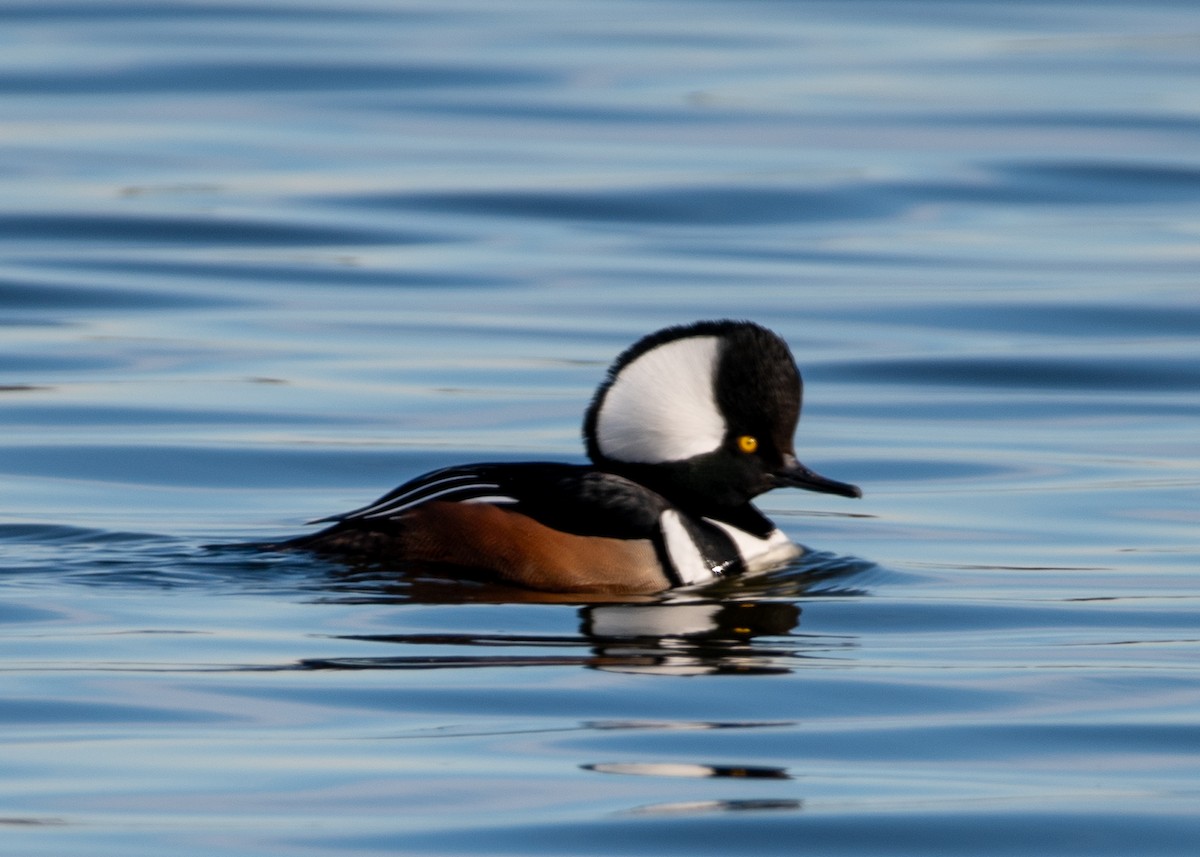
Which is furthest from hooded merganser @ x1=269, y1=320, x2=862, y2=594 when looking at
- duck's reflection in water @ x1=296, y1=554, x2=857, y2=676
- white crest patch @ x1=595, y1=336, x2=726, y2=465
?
duck's reflection in water @ x1=296, y1=554, x2=857, y2=676

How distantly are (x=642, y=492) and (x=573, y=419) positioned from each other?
3299 millimetres

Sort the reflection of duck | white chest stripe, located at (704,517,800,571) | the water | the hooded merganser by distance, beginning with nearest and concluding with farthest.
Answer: the water
the reflection of duck
the hooded merganser
white chest stripe, located at (704,517,800,571)

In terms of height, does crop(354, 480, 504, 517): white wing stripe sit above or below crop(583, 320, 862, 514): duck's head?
below

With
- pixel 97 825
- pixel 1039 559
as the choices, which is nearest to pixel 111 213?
pixel 1039 559

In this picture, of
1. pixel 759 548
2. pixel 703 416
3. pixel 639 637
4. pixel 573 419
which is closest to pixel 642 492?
pixel 703 416

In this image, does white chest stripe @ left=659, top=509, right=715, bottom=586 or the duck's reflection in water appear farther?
white chest stripe @ left=659, top=509, right=715, bottom=586

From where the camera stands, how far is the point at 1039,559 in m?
8.14

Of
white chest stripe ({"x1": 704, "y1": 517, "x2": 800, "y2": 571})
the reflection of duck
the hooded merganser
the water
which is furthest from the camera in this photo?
white chest stripe ({"x1": 704, "y1": 517, "x2": 800, "y2": 571})

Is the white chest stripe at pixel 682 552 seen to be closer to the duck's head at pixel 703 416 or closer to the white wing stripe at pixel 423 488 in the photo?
the duck's head at pixel 703 416

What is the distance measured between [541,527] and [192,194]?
991 centimetres

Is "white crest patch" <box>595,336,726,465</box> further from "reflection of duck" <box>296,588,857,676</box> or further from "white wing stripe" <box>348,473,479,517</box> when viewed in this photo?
"reflection of duck" <box>296,588,857,676</box>

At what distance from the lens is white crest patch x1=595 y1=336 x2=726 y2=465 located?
7.40 meters

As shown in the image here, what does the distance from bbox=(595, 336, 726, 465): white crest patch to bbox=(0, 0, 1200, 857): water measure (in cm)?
53

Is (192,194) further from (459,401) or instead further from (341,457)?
(341,457)
